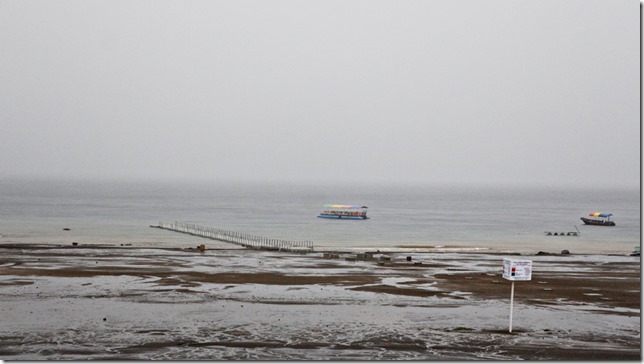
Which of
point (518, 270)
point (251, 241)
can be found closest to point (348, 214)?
point (251, 241)

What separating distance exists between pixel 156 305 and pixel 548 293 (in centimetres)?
1205

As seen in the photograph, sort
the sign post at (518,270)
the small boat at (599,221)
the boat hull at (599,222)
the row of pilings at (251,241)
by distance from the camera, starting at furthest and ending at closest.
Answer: the boat hull at (599,222) < the small boat at (599,221) < the row of pilings at (251,241) < the sign post at (518,270)

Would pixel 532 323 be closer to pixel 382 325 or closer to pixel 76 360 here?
pixel 382 325

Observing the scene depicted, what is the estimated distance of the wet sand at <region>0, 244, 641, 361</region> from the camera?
13.4 meters

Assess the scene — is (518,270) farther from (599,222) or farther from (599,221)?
(599,221)

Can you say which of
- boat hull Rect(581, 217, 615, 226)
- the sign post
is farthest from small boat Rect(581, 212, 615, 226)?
the sign post

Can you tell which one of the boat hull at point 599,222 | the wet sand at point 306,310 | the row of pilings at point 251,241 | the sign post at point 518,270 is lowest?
the row of pilings at point 251,241

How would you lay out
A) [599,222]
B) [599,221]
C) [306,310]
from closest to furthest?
1. [306,310]
2. [599,222]
3. [599,221]

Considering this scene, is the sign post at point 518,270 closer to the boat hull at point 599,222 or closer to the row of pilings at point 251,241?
the row of pilings at point 251,241

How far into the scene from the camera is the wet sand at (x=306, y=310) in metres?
13.4

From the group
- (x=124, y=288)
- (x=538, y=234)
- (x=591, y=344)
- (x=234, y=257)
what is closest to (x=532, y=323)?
(x=591, y=344)

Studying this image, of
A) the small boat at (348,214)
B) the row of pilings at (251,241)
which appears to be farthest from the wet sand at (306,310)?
the small boat at (348,214)

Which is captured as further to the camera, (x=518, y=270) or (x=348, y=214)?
(x=348, y=214)

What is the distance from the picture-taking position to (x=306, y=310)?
18.2 metres
